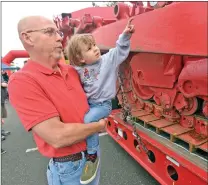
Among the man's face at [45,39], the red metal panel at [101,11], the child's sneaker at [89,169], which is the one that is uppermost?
the red metal panel at [101,11]

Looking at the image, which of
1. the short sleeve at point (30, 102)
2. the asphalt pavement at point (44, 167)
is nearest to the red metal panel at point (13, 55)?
the asphalt pavement at point (44, 167)

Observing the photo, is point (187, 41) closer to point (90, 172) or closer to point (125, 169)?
point (90, 172)

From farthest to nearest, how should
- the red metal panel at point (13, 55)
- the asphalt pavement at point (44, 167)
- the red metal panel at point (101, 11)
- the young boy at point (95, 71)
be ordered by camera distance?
1. the red metal panel at point (101, 11)
2. the red metal panel at point (13, 55)
3. the asphalt pavement at point (44, 167)
4. the young boy at point (95, 71)

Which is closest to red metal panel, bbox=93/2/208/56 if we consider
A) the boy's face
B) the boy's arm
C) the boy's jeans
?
the boy's arm

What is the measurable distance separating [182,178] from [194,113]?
0.67 m

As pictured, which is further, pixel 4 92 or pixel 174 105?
pixel 4 92

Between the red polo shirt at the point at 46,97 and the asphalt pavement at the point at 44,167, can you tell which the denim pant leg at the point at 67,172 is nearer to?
the red polo shirt at the point at 46,97

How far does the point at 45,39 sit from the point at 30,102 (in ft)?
1.37

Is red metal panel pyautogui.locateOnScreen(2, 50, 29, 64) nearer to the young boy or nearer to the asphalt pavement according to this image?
the asphalt pavement

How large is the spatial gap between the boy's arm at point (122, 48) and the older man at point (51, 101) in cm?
33

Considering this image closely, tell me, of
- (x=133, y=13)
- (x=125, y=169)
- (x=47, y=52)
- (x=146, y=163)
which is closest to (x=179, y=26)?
(x=47, y=52)

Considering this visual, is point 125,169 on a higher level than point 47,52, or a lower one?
lower

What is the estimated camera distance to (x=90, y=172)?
5.08 ft

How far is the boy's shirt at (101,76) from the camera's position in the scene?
64.4 inches
